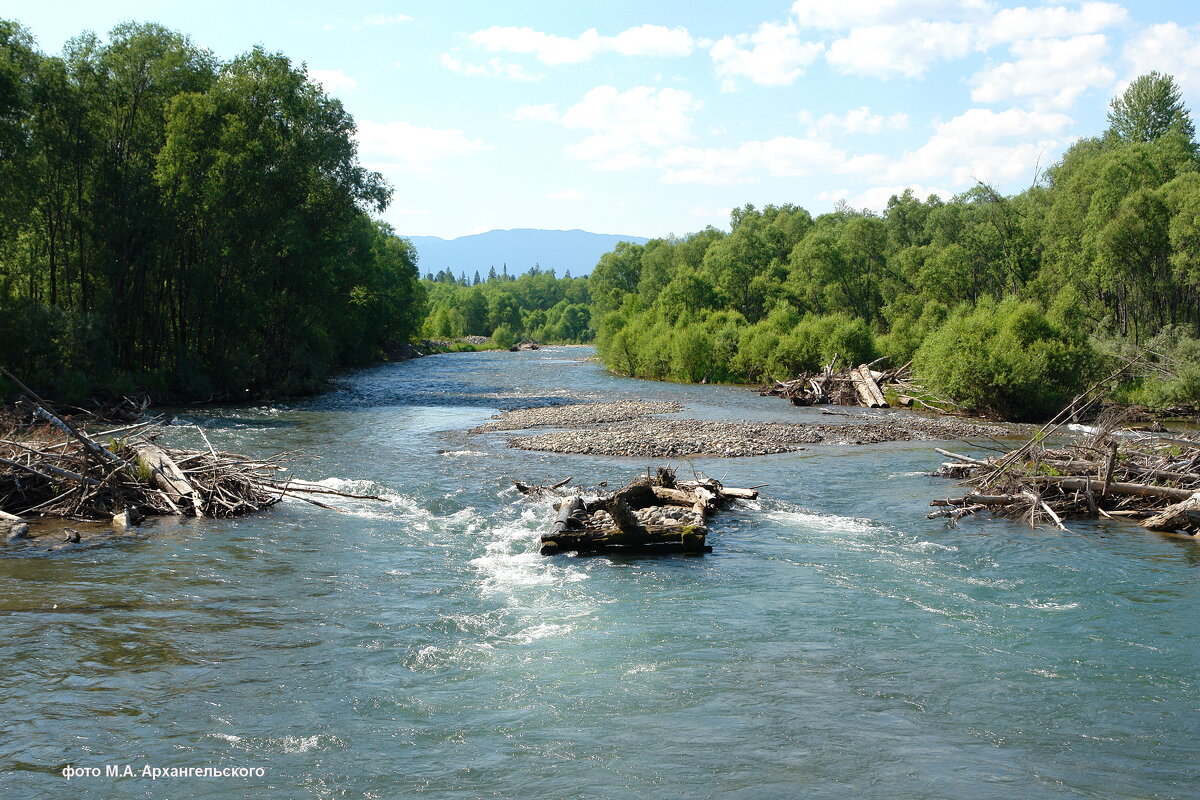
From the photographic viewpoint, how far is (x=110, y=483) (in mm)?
18594

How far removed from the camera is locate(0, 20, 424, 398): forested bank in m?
36.8

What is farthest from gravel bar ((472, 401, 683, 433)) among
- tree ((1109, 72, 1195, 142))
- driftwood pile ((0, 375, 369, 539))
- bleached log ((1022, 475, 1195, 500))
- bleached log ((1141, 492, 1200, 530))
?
tree ((1109, 72, 1195, 142))

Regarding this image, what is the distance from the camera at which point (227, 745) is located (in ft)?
28.8

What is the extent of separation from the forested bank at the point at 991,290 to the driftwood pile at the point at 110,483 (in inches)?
Result: 864

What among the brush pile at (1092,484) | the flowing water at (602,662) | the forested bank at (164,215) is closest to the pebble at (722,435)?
the brush pile at (1092,484)

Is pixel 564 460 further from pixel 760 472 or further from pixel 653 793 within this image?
pixel 653 793

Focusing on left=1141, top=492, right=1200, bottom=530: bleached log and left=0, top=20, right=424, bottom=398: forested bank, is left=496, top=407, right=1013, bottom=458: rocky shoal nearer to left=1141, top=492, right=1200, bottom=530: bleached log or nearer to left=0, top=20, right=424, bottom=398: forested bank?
left=1141, top=492, right=1200, bottom=530: bleached log

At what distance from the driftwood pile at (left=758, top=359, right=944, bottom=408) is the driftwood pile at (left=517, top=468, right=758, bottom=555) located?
3024cm

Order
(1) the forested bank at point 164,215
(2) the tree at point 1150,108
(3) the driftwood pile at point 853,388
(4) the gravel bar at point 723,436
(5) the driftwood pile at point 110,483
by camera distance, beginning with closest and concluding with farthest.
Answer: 1. (5) the driftwood pile at point 110,483
2. (4) the gravel bar at point 723,436
3. (1) the forested bank at point 164,215
4. (3) the driftwood pile at point 853,388
5. (2) the tree at point 1150,108

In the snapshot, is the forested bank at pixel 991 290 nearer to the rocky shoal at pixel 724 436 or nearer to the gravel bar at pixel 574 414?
the rocky shoal at pixel 724 436

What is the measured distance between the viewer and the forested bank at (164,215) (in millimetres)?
36812

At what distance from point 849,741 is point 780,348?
53575 millimetres

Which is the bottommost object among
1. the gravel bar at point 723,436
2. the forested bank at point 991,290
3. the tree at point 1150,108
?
the gravel bar at point 723,436

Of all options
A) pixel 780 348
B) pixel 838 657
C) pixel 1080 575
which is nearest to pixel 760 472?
pixel 1080 575
